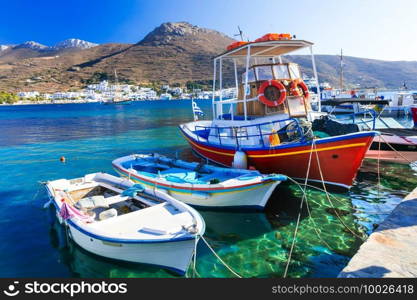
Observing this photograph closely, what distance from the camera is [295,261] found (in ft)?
24.3

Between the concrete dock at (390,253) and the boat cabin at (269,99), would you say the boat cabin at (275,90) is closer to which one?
the boat cabin at (269,99)

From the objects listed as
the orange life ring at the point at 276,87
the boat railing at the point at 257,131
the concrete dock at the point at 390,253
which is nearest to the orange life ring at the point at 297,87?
the orange life ring at the point at 276,87

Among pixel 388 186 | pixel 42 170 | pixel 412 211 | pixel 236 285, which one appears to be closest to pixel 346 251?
pixel 412 211

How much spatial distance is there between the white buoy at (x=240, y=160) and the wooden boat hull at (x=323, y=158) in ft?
0.65

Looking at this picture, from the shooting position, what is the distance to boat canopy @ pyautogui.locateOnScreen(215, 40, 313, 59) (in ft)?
42.0

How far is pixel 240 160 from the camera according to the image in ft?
42.1

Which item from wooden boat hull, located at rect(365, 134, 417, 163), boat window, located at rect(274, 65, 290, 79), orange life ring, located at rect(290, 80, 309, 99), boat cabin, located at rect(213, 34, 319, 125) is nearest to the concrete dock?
boat cabin, located at rect(213, 34, 319, 125)

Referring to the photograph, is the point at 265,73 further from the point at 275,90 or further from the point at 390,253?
the point at 390,253

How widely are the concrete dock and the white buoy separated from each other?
6.43 meters

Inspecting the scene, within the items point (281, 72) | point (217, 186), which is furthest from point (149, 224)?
point (281, 72)

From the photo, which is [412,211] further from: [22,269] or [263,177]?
[22,269]

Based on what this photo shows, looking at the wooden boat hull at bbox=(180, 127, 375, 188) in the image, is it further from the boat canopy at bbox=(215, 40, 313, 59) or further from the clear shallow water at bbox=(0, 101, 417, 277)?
the boat canopy at bbox=(215, 40, 313, 59)

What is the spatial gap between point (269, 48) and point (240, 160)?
5.90 m

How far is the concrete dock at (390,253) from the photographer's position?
5132 millimetres
